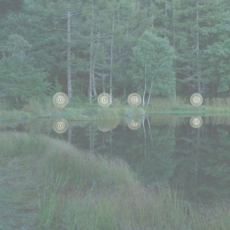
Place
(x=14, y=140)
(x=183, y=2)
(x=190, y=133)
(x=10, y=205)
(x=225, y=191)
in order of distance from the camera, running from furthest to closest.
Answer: (x=183, y=2) → (x=190, y=133) → (x=14, y=140) → (x=225, y=191) → (x=10, y=205)

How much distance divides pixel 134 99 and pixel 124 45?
512cm

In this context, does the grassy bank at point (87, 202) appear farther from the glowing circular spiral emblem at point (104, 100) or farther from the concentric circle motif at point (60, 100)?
the glowing circular spiral emblem at point (104, 100)

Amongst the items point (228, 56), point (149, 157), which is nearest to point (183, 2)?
point (228, 56)

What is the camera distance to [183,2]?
36.2 metres

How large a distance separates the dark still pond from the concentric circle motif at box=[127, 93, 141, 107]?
13322 millimetres

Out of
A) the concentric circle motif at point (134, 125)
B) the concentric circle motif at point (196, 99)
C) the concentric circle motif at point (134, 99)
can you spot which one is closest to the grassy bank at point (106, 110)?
the concentric circle motif at point (134, 99)

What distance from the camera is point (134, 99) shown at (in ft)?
105

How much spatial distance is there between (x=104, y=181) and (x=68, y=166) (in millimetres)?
1037

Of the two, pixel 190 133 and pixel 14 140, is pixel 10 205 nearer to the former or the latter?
pixel 14 140

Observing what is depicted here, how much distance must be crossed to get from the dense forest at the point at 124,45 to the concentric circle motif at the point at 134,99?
0.65 metres

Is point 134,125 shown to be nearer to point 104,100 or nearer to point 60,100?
point 60,100

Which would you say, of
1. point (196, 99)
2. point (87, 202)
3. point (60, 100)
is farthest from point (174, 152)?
point (196, 99)

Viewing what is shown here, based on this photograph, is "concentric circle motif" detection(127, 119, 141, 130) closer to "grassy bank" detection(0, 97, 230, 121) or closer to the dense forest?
"grassy bank" detection(0, 97, 230, 121)

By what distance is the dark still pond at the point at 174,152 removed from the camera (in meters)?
7.46
